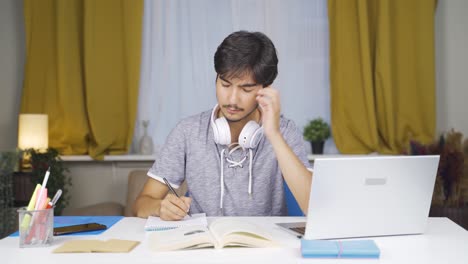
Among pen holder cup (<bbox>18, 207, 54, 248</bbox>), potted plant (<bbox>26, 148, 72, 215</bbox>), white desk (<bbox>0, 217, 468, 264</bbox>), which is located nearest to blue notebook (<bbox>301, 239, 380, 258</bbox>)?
white desk (<bbox>0, 217, 468, 264</bbox>)

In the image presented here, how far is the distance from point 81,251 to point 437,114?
3050 millimetres

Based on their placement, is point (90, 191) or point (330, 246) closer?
point (330, 246)

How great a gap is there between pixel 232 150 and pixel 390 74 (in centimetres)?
190

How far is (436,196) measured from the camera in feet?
10.3

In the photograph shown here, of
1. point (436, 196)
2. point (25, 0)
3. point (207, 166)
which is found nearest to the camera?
point (207, 166)

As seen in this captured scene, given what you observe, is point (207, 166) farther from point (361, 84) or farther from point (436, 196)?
point (361, 84)

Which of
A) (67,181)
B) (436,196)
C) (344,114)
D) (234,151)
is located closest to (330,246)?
(234,151)

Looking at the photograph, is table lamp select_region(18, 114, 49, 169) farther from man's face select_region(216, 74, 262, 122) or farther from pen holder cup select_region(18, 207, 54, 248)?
pen holder cup select_region(18, 207, 54, 248)

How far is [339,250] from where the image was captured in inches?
55.6

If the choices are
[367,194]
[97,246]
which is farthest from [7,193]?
[367,194]

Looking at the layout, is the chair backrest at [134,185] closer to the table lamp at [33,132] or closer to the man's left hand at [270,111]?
the table lamp at [33,132]

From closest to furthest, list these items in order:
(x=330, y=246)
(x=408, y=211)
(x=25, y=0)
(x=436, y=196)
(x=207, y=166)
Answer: (x=330, y=246)
(x=408, y=211)
(x=207, y=166)
(x=436, y=196)
(x=25, y=0)

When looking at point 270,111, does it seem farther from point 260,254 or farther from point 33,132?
point 33,132

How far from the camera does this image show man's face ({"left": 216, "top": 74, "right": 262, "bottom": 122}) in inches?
81.4
